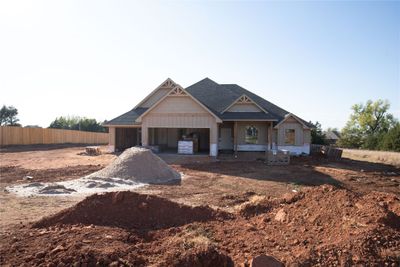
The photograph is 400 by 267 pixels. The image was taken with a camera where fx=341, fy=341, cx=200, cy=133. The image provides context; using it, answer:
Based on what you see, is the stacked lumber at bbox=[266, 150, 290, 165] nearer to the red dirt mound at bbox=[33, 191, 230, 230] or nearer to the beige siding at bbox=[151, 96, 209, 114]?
the beige siding at bbox=[151, 96, 209, 114]

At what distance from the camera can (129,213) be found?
7.84 m

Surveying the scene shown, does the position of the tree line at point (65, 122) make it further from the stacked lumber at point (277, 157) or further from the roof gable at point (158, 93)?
the stacked lumber at point (277, 157)

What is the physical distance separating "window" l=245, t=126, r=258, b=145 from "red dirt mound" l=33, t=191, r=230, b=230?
21.7 meters

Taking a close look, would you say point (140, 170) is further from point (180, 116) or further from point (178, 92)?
point (178, 92)

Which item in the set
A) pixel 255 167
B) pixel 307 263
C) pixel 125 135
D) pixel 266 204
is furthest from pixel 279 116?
pixel 307 263

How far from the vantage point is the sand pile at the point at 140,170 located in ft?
50.7

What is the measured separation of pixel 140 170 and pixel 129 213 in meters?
8.11

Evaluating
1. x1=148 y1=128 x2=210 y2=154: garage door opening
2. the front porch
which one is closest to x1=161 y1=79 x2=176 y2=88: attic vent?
x1=148 y1=128 x2=210 y2=154: garage door opening

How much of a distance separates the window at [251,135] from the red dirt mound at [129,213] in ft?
71.3

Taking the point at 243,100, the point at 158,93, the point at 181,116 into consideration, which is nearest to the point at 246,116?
the point at 243,100

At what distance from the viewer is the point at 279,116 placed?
3036cm

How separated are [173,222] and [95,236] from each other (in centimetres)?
196

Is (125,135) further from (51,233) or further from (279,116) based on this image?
(51,233)

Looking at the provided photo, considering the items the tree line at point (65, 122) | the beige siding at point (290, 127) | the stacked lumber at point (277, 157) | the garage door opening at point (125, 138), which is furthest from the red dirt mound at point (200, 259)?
the tree line at point (65, 122)
